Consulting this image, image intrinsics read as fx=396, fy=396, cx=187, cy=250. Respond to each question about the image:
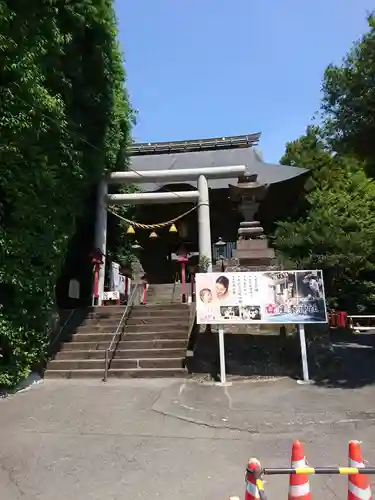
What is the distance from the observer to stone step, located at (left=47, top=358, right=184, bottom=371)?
9133mm

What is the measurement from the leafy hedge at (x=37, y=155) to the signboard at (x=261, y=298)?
3516 millimetres

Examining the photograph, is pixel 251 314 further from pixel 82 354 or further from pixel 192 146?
pixel 192 146

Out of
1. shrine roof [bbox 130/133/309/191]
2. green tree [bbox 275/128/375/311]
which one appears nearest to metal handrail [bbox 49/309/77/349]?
green tree [bbox 275/128/375/311]

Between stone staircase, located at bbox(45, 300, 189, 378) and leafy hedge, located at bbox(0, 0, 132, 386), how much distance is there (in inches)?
41.4

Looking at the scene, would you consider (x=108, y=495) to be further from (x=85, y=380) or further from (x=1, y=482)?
(x=85, y=380)

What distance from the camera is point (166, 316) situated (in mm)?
11188

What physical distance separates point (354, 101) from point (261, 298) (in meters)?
4.86

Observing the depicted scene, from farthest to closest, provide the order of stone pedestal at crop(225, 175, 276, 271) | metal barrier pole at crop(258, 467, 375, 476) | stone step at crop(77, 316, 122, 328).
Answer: stone pedestal at crop(225, 175, 276, 271)
stone step at crop(77, 316, 122, 328)
metal barrier pole at crop(258, 467, 375, 476)

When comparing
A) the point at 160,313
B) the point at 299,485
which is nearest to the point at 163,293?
the point at 160,313

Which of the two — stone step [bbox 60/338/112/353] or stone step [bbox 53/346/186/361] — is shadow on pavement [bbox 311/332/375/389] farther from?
stone step [bbox 60/338/112/353]

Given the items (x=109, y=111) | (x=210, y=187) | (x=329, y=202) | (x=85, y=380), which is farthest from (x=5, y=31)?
(x=329, y=202)

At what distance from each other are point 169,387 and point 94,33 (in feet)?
30.3

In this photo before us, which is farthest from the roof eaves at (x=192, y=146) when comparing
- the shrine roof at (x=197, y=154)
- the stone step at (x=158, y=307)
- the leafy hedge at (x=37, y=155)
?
the stone step at (x=158, y=307)

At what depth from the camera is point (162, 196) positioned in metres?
15.4
